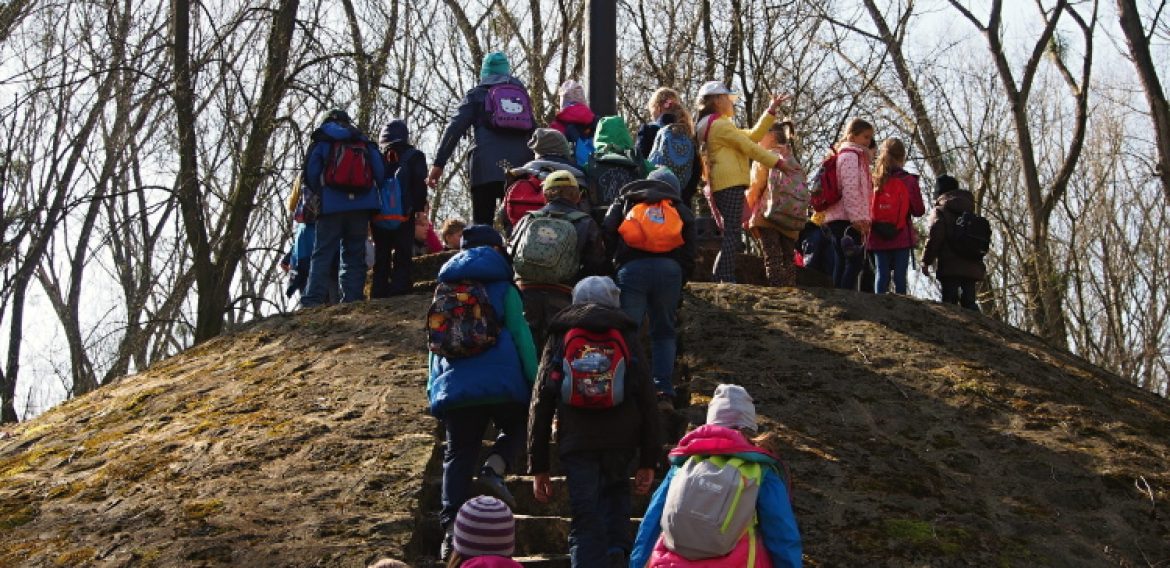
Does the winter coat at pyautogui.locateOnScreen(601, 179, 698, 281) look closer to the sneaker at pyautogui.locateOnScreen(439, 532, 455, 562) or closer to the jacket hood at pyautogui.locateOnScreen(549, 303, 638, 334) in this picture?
the jacket hood at pyautogui.locateOnScreen(549, 303, 638, 334)

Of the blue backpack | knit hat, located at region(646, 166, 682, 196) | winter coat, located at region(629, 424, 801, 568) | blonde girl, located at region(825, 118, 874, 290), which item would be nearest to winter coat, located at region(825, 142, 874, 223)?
blonde girl, located at region(825, 118, 874, 290)

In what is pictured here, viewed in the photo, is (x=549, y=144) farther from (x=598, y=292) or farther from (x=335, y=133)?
(x=598, y=292)

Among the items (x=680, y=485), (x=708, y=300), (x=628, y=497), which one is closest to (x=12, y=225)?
(x=708, y=300)

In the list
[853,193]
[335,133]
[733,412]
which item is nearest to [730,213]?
[853,193]

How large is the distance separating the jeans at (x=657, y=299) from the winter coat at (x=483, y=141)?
301cm

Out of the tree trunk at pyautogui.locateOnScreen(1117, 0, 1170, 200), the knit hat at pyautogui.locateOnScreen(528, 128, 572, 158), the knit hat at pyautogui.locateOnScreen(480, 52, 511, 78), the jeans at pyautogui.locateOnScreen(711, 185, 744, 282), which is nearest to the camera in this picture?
the knit hat at pyautogui.locateOnScreen(528, 128, 572, 158)

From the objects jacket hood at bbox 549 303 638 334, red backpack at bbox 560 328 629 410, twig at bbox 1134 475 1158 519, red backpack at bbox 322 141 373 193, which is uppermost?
red backpack at bbox 322 141 373 193

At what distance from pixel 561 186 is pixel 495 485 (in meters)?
2.22

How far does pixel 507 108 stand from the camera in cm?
1209

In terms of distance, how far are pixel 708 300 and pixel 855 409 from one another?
7.29ft

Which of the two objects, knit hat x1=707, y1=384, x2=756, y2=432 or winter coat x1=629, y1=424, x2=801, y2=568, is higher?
knit hat x1=707, y1=384, x2=756, y2=432

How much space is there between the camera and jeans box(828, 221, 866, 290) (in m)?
12.6

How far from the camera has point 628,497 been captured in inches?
288

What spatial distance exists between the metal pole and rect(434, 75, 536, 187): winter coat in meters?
0.72
